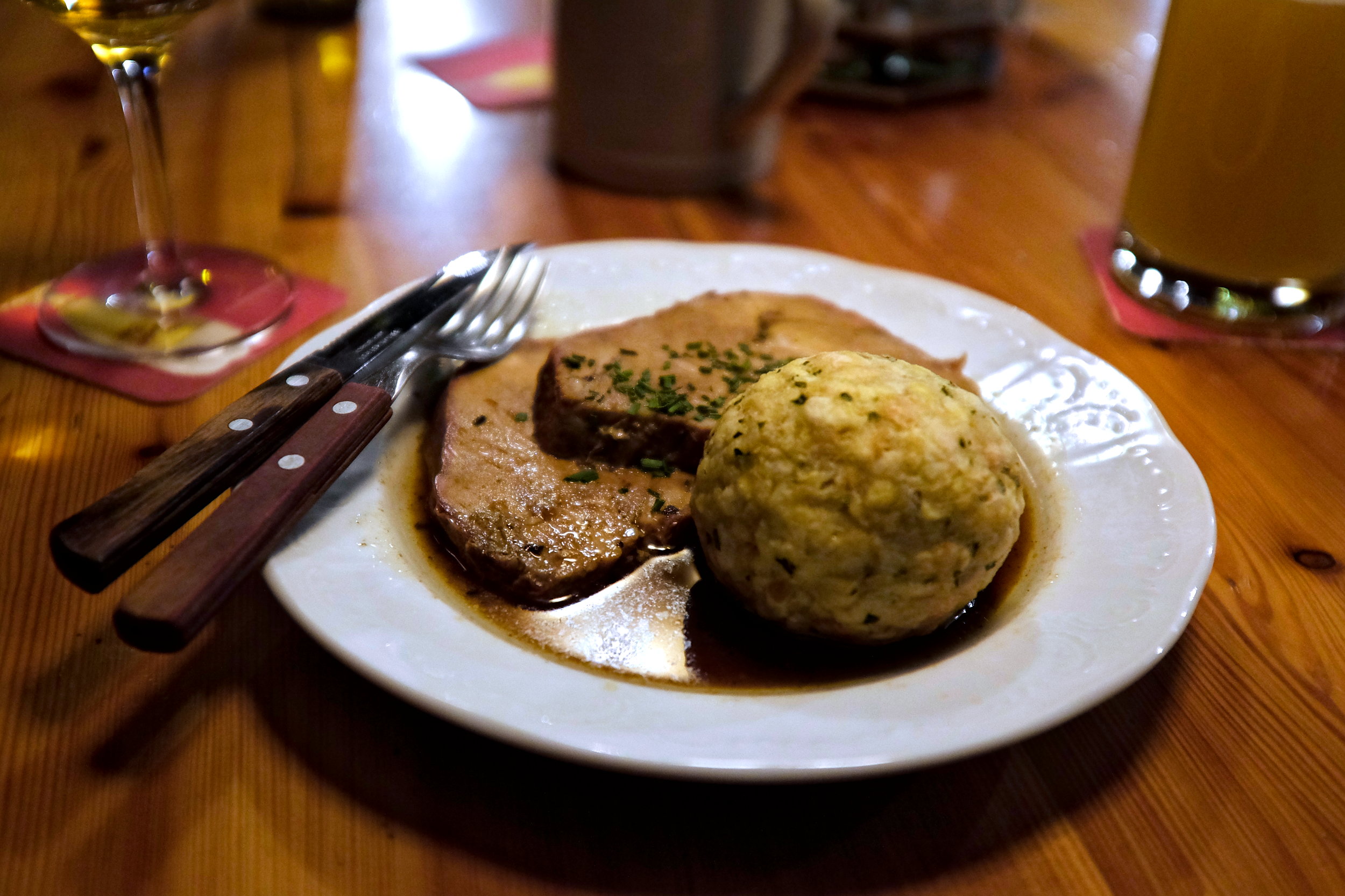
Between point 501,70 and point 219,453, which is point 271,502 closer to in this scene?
point 219,453

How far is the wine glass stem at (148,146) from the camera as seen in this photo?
1777 millimetres

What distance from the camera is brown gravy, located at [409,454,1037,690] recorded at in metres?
1.21

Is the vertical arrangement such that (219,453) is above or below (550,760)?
above

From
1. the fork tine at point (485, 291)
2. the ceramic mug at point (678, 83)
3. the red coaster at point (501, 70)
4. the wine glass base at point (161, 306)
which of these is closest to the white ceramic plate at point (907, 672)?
the fork tine at point (485, 291)

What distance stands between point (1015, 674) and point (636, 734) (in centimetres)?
40

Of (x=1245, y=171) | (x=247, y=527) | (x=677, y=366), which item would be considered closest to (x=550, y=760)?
(x=247, y=527)

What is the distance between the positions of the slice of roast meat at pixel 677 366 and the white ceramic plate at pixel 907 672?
0.20 m

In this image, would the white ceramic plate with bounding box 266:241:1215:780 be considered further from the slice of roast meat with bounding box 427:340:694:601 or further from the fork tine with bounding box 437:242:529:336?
the fork tine with bounding box 437:242:529:336

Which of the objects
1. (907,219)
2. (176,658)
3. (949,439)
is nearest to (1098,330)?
(907,219)

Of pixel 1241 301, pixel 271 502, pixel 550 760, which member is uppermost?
pixel 271 502

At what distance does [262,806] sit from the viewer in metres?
1.06

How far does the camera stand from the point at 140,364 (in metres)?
1.76

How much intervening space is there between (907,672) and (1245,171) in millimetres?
1300

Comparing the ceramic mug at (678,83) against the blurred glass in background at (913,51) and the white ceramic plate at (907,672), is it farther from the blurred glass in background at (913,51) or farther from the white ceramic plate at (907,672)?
the white ceramic plate at (907,672)
